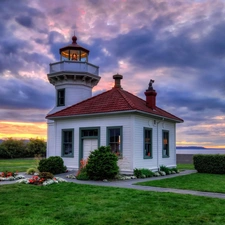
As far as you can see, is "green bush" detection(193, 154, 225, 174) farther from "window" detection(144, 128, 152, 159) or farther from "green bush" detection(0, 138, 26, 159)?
"green bush" detection(0, 138, 26, 159)

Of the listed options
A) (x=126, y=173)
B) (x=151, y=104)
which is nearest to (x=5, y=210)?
(x=126, y=173)

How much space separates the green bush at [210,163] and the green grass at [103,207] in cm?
928

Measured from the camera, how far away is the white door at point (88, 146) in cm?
1564

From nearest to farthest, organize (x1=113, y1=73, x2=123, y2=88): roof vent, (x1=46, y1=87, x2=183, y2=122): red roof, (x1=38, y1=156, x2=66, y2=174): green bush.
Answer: (x1=46, y1=87, x2=183, y2=122): red roof → (x1=38, y1=156, x2=66, y2=174): green bush → (x1=113, y1=73, x2=123, y2=88): roof vent

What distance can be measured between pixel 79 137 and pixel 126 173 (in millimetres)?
3764

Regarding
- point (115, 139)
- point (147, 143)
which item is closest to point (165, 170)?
point (147, 143)

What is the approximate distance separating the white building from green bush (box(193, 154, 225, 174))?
181cm

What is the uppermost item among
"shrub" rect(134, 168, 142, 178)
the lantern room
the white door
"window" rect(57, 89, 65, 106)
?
the lantern room

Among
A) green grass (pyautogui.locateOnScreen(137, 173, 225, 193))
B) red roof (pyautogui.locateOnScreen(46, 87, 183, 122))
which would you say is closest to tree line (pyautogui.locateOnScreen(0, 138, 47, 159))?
red roof (pyautogui.locateOnScreen(46, 87, 183, 122))

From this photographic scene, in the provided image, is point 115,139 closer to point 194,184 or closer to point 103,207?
point 194,184

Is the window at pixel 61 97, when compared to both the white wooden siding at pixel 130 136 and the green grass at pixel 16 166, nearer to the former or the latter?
the white wooden siding at pixel 130 136

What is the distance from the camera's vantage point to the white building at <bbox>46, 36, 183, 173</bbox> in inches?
570

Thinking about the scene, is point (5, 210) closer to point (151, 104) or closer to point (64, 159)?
point (64, 159)

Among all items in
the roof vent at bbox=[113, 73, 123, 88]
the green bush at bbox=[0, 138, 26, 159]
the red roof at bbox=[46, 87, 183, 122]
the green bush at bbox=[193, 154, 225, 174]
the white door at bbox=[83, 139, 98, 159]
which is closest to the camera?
the red roof at bbox=[46, 87, 183, 122]
